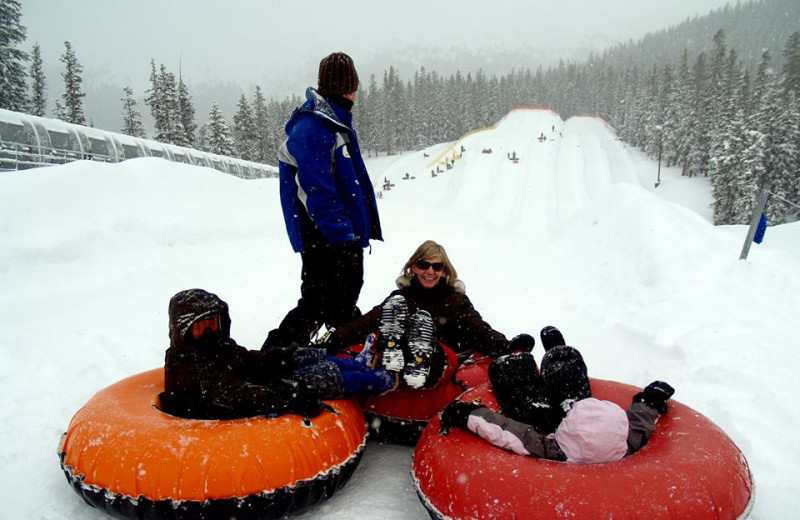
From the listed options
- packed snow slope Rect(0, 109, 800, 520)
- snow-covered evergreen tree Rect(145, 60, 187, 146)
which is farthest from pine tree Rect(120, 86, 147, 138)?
packed snow slope Rect(0, 109, 800, 520)

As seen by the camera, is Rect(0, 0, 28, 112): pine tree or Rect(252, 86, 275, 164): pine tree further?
Rect(252, 86, 275, 164): pine tree

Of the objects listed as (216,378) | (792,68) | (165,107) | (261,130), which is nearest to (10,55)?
(165,107)

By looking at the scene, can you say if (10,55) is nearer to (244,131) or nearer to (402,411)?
(244,131)

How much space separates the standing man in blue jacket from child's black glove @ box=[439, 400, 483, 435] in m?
1.27

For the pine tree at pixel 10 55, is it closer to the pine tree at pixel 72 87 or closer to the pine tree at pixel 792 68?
the pine tree at pixel 72 87

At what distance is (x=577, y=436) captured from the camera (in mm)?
2238

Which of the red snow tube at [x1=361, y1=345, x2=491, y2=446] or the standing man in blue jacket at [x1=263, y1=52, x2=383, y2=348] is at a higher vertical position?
the standing man in blue jacket at [x1=263, y1=52, x2=383, y2=348]

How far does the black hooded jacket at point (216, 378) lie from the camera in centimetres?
234

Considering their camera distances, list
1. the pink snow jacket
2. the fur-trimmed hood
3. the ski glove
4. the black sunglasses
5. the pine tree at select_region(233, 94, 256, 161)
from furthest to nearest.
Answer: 1. the pine tree at select_region(233, 94, 256, 161)
2. the fur-trimmed hood
3. the black sunglasses
4. the ski glove
5. the pink snow jacket

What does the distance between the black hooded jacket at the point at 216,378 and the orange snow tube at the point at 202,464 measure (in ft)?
0.34

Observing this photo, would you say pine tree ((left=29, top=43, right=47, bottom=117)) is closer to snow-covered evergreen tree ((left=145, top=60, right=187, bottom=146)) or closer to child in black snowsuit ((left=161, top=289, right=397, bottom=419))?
snow-covered evergreen tree ((left=145, top=60, right=187, bottom=146))

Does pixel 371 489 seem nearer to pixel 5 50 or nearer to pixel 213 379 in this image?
pixel 213 379

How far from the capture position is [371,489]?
2549 mm

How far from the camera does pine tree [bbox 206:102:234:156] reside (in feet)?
129
